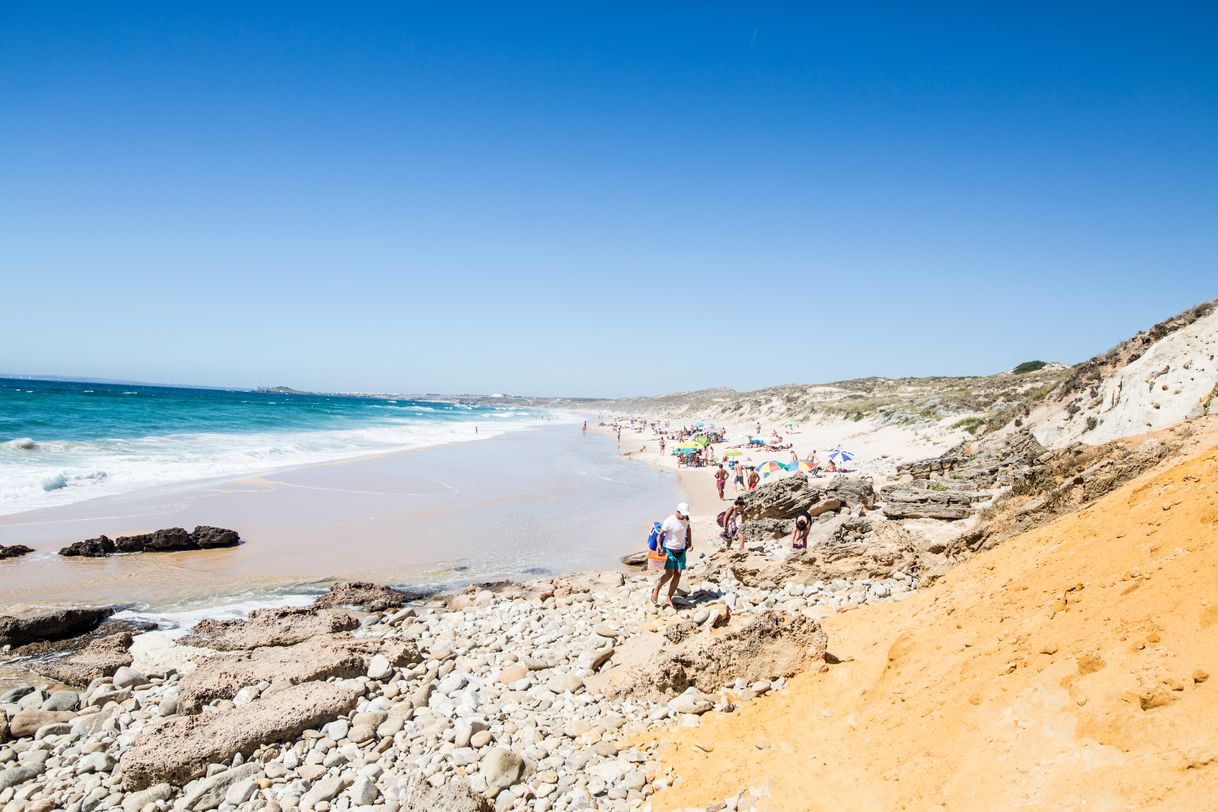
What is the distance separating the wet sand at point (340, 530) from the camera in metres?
12.0

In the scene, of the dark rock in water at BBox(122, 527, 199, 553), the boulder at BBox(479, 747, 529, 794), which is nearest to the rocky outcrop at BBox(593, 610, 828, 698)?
the boulder at BBox(479, 747, 529, 794)

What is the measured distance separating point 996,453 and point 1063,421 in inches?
87.3

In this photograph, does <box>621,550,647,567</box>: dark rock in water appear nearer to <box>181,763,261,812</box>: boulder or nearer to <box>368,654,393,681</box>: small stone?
<box>368,654,393,681</box>: small stone

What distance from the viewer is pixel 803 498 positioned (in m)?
15.7

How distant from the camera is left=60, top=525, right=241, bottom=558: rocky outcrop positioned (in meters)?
13.2

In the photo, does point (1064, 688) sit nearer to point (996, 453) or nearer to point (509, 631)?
point (509, 631)

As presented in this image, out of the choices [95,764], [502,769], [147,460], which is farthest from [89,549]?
[147,460]

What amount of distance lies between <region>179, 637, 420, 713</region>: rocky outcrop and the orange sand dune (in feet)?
13.3

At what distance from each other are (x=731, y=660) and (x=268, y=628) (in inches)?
271

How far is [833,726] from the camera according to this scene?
523cm

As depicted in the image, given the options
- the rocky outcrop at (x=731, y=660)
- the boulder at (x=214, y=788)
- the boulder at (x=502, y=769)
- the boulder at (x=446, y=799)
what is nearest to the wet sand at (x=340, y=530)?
the boulder at (x=214, y=788)

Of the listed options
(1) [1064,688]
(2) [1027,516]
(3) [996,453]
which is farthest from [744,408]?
(1) [1064,688]

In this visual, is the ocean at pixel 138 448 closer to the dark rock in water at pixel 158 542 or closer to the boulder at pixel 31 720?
the dark rock in water at pixel 158 542

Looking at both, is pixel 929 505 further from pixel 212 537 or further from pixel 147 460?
pixel 147 460
